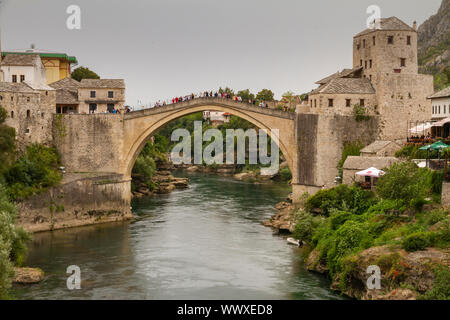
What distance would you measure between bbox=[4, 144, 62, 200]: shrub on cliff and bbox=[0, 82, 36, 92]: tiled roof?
13.6 feet

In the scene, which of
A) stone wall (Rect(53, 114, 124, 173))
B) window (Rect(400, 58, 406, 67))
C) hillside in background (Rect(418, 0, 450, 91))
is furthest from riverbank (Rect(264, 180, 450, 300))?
hillside in background (Rect(418, 0, 450, 91))

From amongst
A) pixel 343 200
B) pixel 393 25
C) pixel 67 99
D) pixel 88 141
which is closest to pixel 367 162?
pixel 343 200

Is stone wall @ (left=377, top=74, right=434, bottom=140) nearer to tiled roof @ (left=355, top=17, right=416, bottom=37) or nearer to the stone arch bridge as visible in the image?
the stone arch bridge

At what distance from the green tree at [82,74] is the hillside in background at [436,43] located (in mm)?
47976

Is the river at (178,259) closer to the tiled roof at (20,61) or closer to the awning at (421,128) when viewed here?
the awning at (421,128)

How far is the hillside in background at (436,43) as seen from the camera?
96.8m

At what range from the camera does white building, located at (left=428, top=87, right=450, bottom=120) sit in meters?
44.4

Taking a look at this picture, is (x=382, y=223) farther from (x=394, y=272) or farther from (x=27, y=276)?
(x=27, y=276)

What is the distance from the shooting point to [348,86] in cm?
4825

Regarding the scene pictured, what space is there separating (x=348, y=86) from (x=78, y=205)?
21.6m

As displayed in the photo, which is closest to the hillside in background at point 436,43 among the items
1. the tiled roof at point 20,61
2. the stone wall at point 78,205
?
the stone wall at point 78,205
